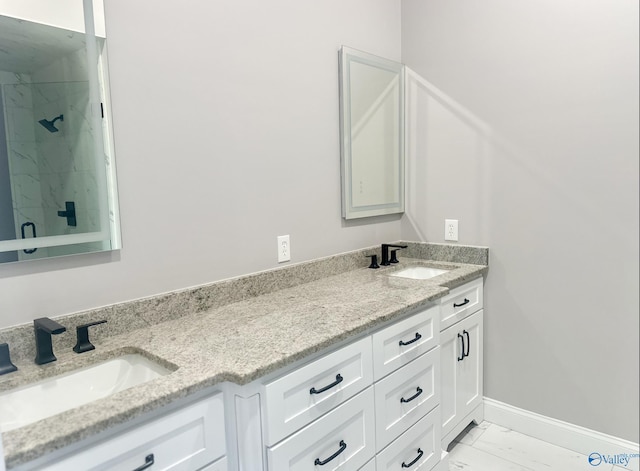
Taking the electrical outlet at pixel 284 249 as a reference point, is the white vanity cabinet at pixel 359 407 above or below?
below

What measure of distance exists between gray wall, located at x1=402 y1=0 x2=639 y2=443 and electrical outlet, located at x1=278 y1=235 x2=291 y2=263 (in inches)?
33.9

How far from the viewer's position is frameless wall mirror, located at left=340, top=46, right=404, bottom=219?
6.82 ft

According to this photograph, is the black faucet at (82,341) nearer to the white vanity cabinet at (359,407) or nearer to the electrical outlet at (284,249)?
the white vanity cabinet at (359,407)

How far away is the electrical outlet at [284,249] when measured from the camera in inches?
71.2

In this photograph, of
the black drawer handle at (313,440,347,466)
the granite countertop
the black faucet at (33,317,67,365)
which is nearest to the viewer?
the granite countertop

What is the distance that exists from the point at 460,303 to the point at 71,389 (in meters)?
1.54

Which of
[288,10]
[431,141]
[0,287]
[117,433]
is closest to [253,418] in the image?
[117,433]

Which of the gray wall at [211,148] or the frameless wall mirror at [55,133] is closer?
the frameless wall mirror at [55,133]

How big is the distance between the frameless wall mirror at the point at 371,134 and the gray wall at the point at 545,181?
6.3 inches

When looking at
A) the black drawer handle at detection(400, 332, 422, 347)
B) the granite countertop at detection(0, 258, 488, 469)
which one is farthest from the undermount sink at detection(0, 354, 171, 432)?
the black drawer handle at detection(400, 332, 422, 347)

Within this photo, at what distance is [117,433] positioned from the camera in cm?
87

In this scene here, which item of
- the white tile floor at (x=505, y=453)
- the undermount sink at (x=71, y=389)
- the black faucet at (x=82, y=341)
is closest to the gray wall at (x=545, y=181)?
the white tile floor at (x=505, y=453)

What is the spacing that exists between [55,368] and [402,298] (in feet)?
3.55

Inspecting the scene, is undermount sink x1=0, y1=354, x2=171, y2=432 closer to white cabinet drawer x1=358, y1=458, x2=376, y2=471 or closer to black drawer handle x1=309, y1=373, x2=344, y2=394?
black drawer handle x1=309, y1=373, x2=344, y2=394
